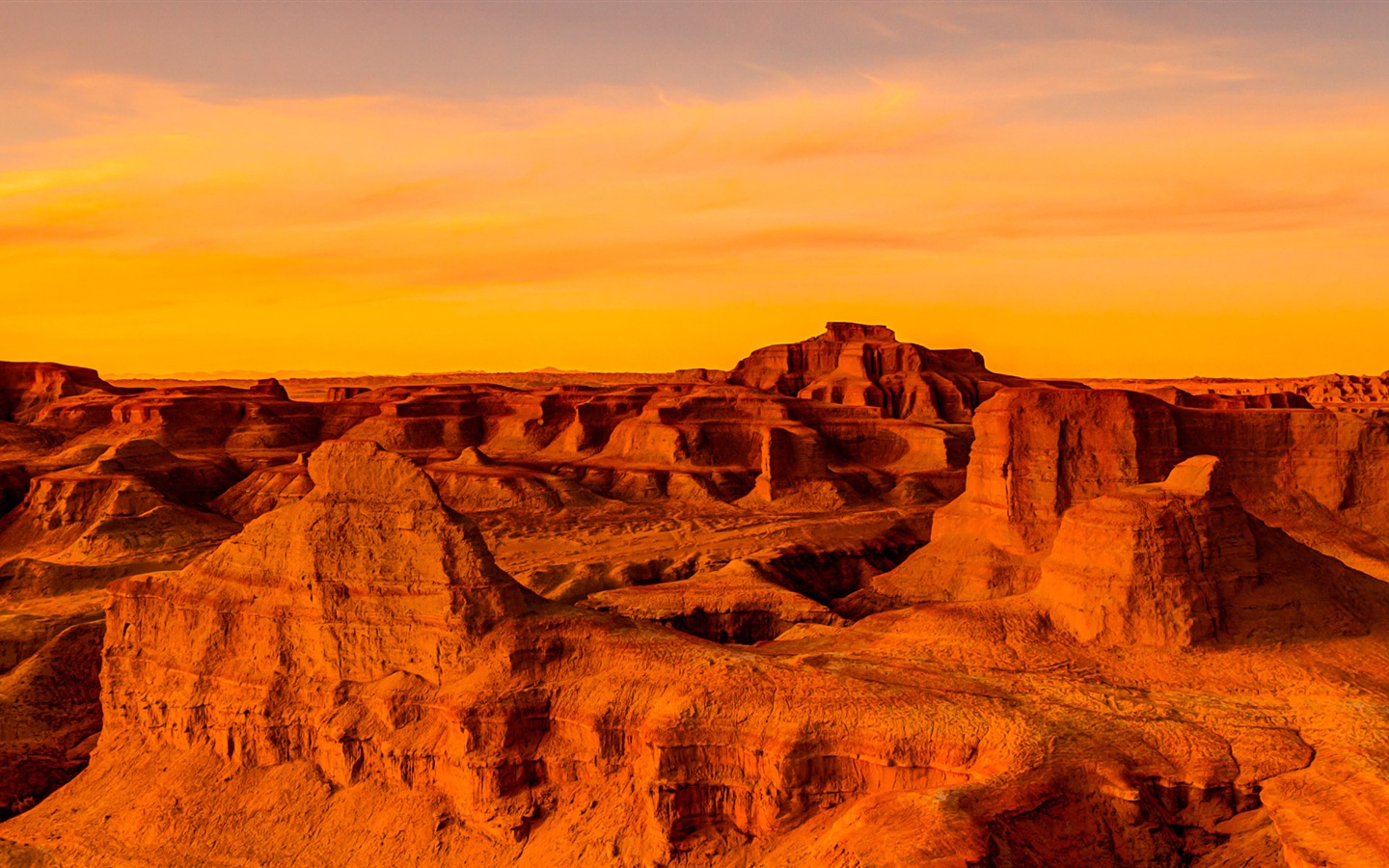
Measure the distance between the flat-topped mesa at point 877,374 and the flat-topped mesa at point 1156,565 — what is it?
66.0 metres

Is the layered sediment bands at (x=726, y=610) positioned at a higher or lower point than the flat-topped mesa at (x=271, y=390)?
lower

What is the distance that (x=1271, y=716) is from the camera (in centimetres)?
1942

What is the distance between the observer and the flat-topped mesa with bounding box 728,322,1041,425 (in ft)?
327

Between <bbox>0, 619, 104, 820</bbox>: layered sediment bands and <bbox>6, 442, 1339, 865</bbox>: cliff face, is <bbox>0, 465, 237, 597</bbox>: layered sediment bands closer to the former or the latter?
<bbox>0, 619, 104, 820</bbox>: layered sediment bands

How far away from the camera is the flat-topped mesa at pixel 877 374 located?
99812 mm

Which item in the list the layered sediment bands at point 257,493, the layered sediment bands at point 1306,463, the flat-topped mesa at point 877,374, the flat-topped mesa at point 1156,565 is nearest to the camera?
the flat-topped mesa at point 1156,565

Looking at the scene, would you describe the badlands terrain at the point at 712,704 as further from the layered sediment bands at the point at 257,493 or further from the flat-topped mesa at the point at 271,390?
the flat-topped mesa at the point at 271,390

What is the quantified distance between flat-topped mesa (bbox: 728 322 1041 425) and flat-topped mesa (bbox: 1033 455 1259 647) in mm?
66013

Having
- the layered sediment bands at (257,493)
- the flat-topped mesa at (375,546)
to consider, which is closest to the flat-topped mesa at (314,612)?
the flat-topped mesa at (375,546)

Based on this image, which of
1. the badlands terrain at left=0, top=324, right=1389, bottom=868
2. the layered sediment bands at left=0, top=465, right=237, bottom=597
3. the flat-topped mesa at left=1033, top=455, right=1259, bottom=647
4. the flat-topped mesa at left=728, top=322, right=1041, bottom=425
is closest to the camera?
the badlands terrain at left=0, top=324, right=1389, bottom=868

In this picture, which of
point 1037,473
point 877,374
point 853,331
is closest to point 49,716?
point 1037,473

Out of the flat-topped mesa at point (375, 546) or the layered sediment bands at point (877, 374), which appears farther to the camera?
the layered sediment bands at point (877, 374)

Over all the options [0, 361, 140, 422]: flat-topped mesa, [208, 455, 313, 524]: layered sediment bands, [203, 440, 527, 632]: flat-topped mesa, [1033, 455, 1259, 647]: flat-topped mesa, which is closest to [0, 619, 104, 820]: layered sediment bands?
[203, 440, 527, 632]: flat-topped mesa

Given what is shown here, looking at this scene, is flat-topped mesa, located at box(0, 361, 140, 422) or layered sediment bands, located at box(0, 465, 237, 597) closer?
layered sediment bands, located at box(0, 465, 237, 597)
